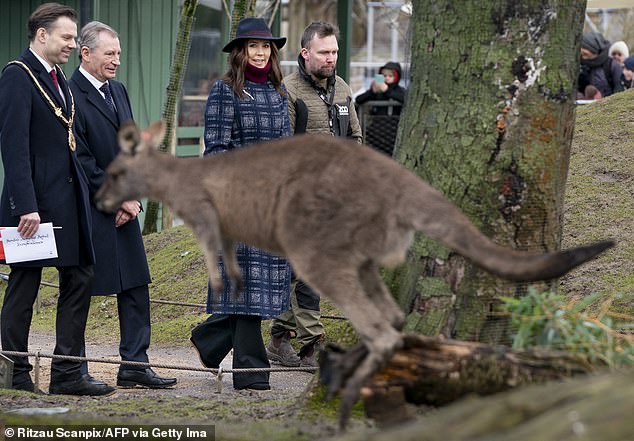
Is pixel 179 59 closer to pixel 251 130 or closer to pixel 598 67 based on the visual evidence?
pixel 251 130

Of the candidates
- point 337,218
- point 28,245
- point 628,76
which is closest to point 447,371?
point 337,218

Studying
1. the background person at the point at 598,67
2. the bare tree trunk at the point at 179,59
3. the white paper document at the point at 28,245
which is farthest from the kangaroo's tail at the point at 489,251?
the background person at the point at 598,67

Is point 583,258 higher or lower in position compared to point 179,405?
higher

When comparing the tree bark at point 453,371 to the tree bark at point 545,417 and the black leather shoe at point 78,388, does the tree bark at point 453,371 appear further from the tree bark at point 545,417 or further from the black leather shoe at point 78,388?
the black leather shoe at point 78,388

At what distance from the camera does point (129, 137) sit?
16.2 ft

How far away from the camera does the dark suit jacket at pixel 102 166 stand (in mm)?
7762

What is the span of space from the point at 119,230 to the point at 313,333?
1.78 meters

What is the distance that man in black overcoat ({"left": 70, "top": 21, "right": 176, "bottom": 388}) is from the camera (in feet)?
25.5

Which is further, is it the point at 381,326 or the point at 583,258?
the point at 381,326

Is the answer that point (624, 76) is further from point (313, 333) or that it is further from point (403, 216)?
point (403, 216)

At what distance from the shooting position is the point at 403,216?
4.55 metres

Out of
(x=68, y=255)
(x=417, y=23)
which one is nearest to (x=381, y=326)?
(x=417, y=23)

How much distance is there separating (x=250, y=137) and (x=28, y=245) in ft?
5.51

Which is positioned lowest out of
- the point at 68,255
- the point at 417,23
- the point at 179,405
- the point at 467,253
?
the point at 179,405
